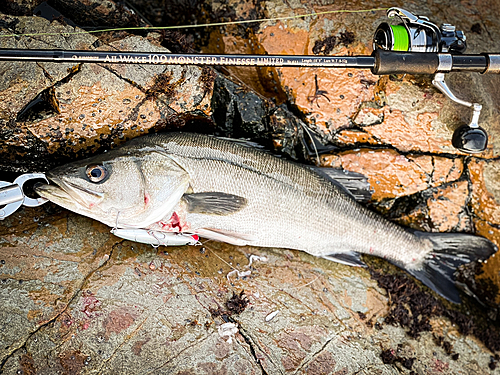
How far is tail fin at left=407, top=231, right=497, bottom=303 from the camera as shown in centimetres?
464

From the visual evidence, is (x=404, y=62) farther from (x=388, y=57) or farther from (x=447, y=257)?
(x=447, y=257)

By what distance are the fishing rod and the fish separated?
953 millimetres

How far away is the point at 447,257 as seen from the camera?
468 centimetres

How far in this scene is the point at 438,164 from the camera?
4703mm

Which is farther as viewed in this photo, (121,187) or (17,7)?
(17,7)

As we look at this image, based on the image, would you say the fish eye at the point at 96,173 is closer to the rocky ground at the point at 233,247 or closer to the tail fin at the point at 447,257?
the rocky ground at the point at 233,247

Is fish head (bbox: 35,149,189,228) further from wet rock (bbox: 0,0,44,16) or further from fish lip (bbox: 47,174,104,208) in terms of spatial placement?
wet rock (bbox: 0,0,44,16)

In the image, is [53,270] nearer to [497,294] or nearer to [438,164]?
[438,164]

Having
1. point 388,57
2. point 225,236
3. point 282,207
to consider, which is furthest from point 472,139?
point 225,236

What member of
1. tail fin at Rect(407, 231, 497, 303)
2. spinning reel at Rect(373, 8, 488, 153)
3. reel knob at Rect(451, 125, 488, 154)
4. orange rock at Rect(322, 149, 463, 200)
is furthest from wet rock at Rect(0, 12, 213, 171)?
tail fin at Rect(407, 231, 497, 303)

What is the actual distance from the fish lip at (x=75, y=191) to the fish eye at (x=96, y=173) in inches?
4.7

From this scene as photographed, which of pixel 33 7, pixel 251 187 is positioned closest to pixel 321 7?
pixel 251 187

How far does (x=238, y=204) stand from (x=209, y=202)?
29 centimetres

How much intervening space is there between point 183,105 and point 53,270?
6.73 ft
